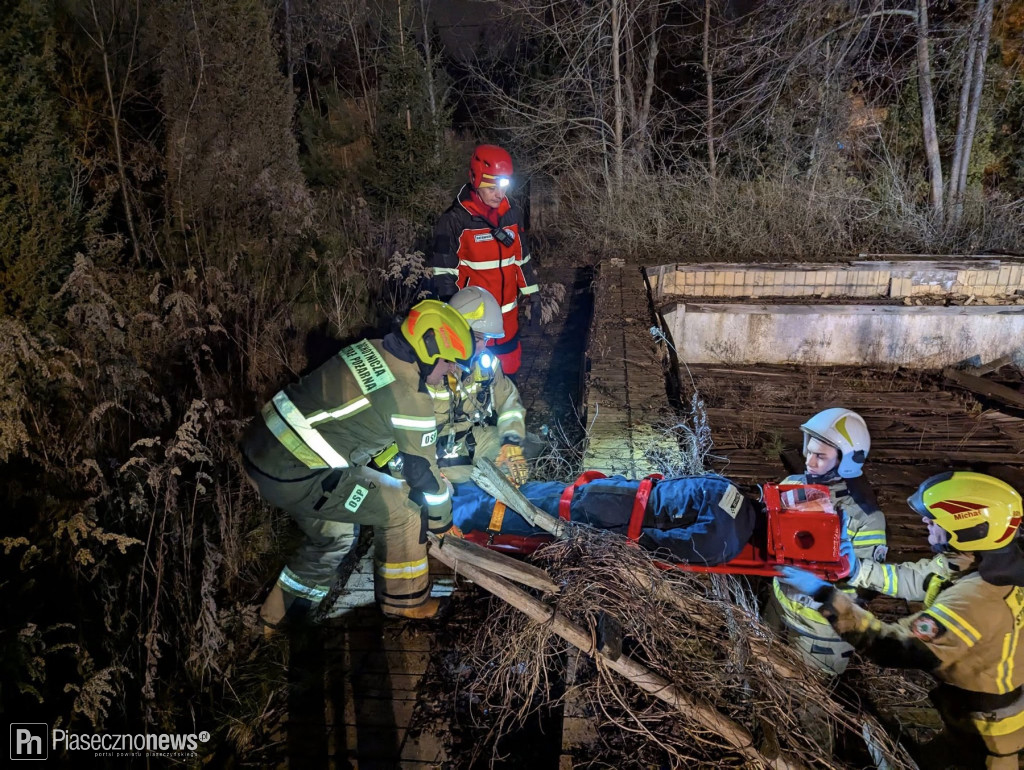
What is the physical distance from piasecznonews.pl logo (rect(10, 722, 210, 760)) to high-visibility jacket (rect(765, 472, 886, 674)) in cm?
268

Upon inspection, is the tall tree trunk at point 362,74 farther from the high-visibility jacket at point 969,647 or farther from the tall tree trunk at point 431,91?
the high-visibility jacket at point 969,647

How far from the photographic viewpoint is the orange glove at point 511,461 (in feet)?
13.3

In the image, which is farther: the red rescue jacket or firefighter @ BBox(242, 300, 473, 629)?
the red rescue jacket

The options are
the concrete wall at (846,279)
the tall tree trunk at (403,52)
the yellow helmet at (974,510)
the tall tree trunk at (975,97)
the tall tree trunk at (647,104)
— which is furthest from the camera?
the tall tree trunk at (647,104)

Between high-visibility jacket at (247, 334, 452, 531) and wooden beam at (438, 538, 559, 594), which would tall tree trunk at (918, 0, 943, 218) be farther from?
wooden beam at (438, 538, 559, 594)

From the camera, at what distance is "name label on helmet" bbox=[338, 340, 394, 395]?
3.02 metres

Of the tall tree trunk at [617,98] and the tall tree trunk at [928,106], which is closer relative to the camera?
the tall tree trunk at [928,106]

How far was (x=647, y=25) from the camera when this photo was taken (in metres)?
16.7

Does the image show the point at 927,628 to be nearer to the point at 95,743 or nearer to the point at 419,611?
the point at 419,611

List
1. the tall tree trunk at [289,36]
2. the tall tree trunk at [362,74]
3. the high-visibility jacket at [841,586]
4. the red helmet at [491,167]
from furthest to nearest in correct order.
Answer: the tall tree trunk at [289,36]
the tall tree trunk at [362,74]
the red helmet at [491,167]
the high-visibility jacket at [841,586]

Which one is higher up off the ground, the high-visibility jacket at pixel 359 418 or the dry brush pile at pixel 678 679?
the high-visibility jacket at pixel 359 418

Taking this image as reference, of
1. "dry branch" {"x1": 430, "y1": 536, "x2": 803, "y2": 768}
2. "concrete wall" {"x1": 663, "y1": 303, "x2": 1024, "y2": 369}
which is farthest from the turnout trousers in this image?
"concrete wall" {"x1": 663, "y1": 303, "x2": 1024, "y2": 369}

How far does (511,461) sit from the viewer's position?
4.07 meters

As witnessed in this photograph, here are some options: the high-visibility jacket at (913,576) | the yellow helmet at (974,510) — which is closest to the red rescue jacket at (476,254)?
the high-visibility jacket at (913,576)
